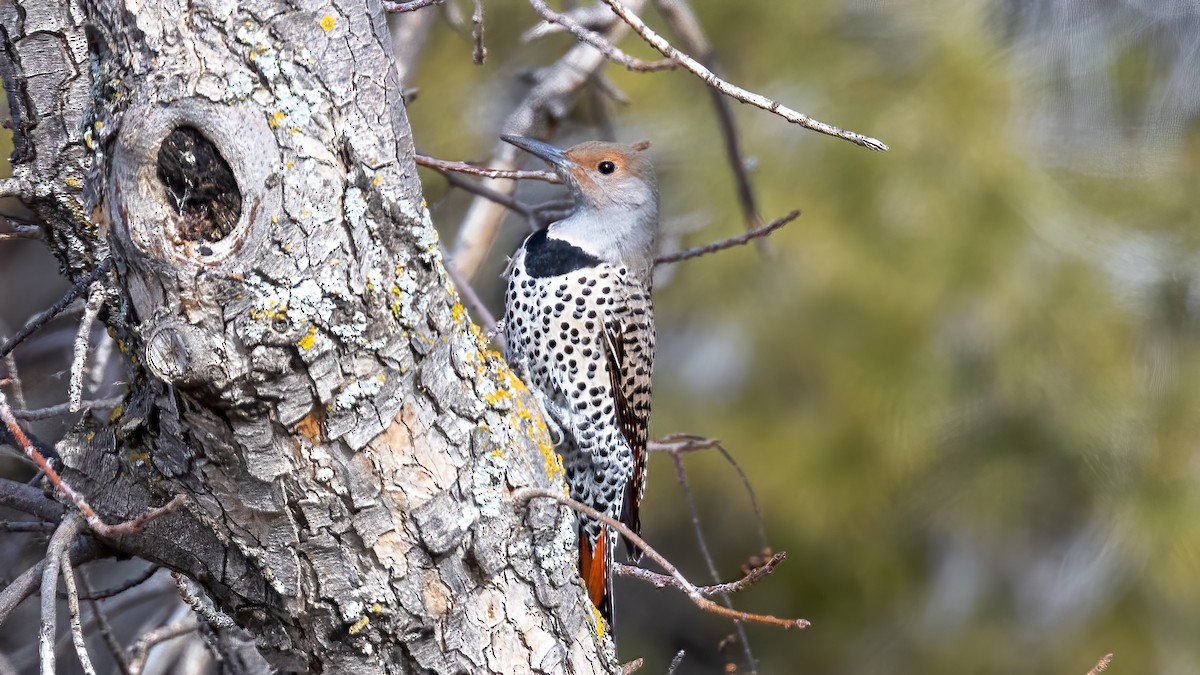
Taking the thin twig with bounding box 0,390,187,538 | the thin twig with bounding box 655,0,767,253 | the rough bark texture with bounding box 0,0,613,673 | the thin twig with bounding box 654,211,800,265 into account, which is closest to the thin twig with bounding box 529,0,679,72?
the rough bark texture with bounding box 0,0,613,673

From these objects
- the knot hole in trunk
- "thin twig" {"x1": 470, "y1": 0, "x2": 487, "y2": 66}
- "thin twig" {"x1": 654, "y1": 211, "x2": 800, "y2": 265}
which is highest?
"thin twig" {"x1": 470, "y1": 0, "x2": 487, "y2": 66}

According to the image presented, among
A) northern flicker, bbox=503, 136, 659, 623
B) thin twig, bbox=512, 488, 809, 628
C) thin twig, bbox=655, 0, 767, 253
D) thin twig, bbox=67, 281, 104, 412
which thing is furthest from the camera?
thin twig, bbox=655, 0, 767, 253

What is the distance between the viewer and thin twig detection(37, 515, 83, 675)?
4.75ft

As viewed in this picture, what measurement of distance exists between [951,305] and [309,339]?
3.70m

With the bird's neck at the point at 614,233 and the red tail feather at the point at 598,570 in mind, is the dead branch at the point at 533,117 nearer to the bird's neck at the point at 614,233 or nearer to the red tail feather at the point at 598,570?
the bird's neck at the point at 614,233

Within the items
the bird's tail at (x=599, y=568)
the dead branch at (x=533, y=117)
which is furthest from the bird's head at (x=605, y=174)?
the bird's tail at (x=599, y=568)

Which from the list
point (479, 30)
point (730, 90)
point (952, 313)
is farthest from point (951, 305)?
point (730, 90)

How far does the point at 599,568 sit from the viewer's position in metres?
2.77

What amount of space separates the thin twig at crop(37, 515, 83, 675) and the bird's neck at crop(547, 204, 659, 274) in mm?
1543

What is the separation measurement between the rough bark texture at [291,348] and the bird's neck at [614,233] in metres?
1.01

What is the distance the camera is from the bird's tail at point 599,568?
276 centimetres

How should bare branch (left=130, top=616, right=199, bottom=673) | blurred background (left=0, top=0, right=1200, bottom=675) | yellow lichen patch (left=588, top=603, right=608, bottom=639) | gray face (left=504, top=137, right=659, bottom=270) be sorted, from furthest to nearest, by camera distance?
1. blurred background (left=0, top=0, right=1200, bottom=675)
2. gray face (left=504, top=137, right=659, bottom=270)
3. bare branch (left=130, top=616, right=199, bottom=673)
4. yellow lichen patch (left=588, top=603, right=608, bottom=639)

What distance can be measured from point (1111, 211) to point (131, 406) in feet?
13.5

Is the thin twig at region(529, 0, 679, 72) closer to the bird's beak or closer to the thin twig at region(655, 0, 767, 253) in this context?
the bird's beak
